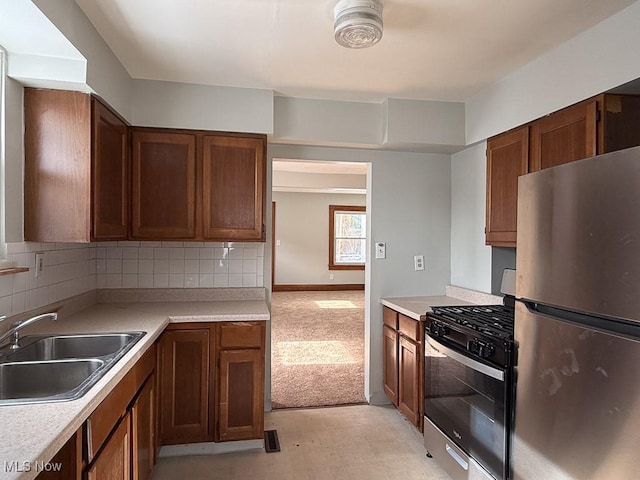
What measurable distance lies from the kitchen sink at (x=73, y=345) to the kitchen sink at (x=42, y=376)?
209 mm

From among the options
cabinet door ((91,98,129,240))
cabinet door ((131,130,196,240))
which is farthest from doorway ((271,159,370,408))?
cabinet door ((91,98,129,240))

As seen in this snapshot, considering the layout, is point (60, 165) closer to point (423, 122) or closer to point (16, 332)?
point (16, 332)

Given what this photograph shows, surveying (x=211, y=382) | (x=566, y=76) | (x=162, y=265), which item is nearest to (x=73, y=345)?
(x=211, y=382)

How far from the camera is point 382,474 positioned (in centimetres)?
237

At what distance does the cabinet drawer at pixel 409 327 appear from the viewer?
268 centimetres

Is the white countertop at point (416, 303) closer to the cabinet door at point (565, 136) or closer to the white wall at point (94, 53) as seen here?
the cabinet door at point (565, 136)

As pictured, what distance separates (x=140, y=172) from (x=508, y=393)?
2521mm

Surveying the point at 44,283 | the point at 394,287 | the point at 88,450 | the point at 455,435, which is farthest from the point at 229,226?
the point at 455,435

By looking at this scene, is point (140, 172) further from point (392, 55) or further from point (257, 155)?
point (392, 55)

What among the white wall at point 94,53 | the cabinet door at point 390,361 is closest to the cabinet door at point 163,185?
the white wall at point 94,53

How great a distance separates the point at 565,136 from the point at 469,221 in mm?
1123

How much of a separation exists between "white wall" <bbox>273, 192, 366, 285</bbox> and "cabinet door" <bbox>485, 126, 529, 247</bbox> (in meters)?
6.61

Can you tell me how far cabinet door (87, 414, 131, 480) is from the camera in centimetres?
134

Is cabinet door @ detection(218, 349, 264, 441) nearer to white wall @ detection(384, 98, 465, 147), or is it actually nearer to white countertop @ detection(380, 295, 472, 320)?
white countertop @ detection(380, 295, 472, 320)
